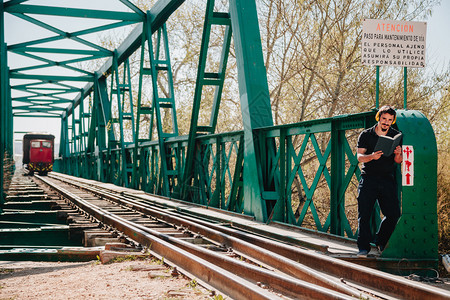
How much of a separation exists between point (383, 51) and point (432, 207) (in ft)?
6.14

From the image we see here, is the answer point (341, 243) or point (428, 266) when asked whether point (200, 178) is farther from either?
point (428, 266)

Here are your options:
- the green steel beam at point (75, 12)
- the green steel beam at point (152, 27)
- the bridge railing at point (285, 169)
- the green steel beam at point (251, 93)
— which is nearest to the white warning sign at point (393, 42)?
the bridge railing at point (285, 169)

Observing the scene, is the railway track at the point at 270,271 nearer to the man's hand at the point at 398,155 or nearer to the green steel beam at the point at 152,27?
the man's hand at the point at 398,155

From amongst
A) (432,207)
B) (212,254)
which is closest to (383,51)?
(432,207)

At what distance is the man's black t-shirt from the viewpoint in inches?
200

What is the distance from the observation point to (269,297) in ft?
10.5

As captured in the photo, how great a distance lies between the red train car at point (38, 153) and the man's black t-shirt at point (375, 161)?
38.0 m

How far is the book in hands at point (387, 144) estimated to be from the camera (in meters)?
4.96

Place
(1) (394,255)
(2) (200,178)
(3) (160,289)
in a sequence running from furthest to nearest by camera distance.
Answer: (2) (200,178) < (1) (394,255) < (3) (160,289)

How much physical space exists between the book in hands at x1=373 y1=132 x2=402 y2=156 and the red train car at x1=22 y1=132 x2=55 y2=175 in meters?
38.2

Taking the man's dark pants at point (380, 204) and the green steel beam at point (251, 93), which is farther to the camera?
the green steel beam at point (251, 93)

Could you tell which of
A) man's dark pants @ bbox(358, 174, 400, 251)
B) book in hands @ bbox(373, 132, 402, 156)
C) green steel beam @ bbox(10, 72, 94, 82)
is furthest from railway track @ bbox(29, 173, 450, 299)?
green steel beam @ bbox(10, 72, 94, 82)

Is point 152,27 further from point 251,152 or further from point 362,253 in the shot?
point 362,253

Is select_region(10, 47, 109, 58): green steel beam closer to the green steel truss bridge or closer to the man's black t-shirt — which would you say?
the green steel truss bridge
